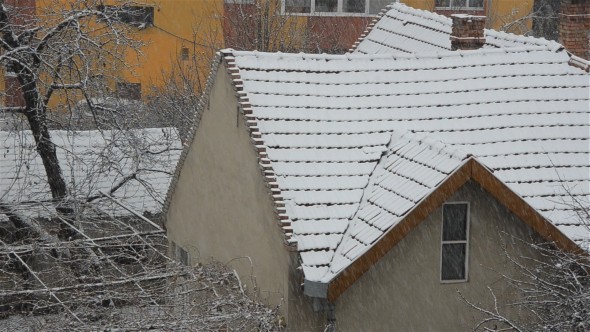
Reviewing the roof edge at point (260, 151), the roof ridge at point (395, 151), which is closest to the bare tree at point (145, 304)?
the roof edge at point (260, 151)

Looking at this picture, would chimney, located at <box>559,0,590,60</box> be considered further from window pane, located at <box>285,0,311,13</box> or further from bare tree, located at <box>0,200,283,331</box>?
window pane, located at <box>285,0,311,13</box>

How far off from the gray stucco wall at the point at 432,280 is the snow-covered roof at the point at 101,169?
24.3 ft

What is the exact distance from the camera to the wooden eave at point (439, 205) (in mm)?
12562

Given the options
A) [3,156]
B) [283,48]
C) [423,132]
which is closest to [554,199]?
[423,132]

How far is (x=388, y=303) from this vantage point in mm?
13203

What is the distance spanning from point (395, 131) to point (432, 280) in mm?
2211

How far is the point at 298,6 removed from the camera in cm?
3353

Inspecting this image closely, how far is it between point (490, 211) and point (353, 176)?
175 centimetres

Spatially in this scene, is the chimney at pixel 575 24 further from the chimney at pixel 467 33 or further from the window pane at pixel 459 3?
the window pane at pixel 459 3

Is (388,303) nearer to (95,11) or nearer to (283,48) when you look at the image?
(95,11)

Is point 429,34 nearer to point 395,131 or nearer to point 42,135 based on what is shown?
point 395,131

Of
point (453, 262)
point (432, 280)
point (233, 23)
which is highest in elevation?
point (233, 23)

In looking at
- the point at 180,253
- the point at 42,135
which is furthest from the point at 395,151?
the point at 42,135

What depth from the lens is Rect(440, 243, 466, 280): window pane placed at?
44.0 feet
